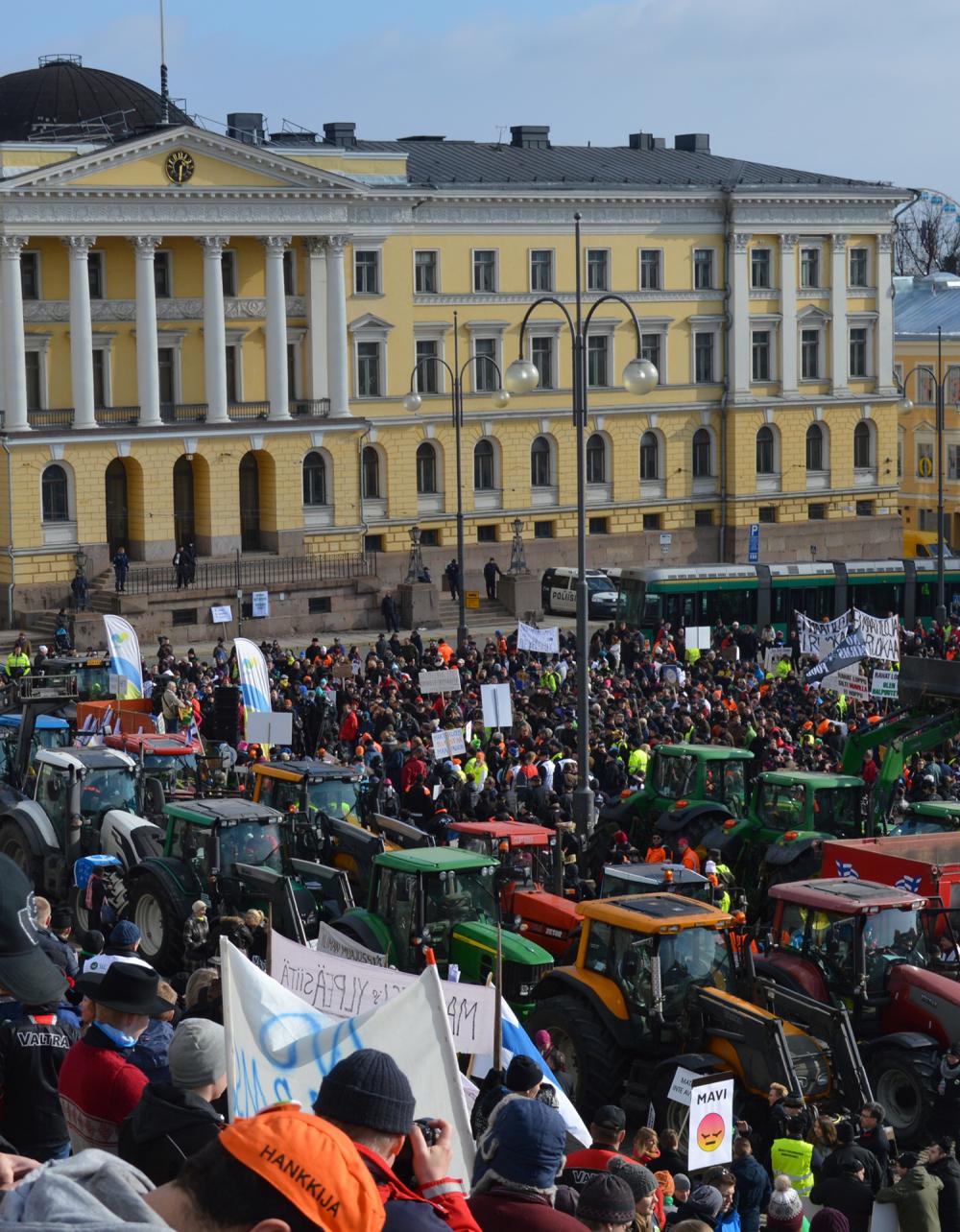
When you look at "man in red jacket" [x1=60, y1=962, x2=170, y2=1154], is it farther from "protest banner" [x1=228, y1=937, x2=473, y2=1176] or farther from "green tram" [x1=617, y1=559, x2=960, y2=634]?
"green tram" [x1=617, y1=559, x2=960, y2=634]

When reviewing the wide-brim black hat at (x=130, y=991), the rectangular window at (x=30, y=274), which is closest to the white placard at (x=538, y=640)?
the rectangular window at (x=30, y=274)

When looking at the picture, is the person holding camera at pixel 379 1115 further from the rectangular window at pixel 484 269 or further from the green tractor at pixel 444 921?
the rectangular window at pixel 484 269

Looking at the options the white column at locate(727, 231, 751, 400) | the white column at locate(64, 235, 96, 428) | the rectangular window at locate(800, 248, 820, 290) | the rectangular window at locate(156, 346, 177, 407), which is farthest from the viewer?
the rectangular window at locate(800, 248, 820, 290)

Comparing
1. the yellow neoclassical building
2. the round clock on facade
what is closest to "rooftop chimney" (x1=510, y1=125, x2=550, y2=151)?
the yellow neoclassical building

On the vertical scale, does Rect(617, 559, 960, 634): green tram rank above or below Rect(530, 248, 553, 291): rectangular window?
below

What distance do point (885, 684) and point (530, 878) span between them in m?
11.3

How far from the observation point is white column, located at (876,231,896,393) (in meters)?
68.4

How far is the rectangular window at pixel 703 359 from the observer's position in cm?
6594

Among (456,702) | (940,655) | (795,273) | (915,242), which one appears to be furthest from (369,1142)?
(915,242)

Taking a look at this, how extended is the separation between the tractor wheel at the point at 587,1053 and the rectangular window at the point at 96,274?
4348 centimetres

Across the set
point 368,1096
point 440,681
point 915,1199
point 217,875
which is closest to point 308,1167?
point 368,1096

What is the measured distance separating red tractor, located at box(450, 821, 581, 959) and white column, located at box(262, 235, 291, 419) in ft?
118

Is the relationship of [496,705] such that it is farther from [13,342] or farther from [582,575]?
[13,342]

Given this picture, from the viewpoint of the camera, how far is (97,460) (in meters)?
54.7
